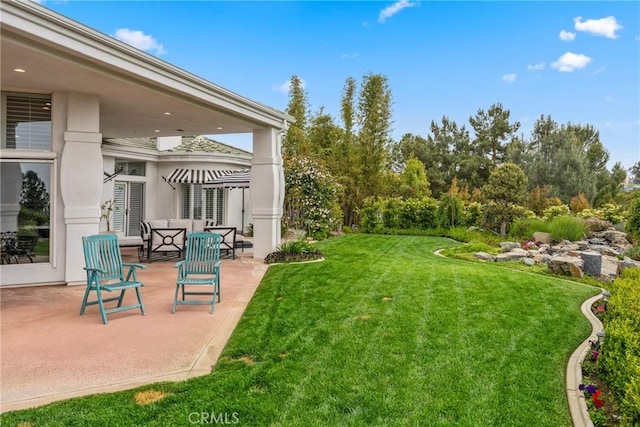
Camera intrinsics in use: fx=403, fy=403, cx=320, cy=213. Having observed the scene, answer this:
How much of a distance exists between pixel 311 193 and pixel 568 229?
834 cm

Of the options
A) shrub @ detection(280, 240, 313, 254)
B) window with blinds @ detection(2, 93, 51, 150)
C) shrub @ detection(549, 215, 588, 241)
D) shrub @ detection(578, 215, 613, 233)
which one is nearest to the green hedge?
shrub @ detection(280, 240, 313, 254)

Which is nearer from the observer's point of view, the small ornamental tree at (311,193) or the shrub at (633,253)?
the shrub at (633,253)

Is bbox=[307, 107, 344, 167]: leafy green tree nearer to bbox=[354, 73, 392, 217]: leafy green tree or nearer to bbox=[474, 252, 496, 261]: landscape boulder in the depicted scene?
bbox=[354, 73, 392, 217]: leafy green tree

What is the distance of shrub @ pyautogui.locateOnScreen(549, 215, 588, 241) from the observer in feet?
42.1

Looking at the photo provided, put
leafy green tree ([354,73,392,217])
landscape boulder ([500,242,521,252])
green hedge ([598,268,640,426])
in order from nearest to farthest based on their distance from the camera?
1. green hedge ([598,268,640,426])
2. landscape boulder ([500,242,521,252])
3. leafy green tree ([354,73,392,217])

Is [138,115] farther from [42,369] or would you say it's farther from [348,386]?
[348,386]

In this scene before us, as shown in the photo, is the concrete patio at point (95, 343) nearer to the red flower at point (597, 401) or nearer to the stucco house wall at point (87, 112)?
the stucco house wall at point (87, 112)

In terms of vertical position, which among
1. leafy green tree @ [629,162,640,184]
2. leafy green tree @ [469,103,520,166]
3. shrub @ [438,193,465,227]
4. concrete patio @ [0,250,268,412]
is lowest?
concrete patio @ [0,250,268,412]

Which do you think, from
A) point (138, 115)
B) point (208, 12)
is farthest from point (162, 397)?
point (208, 12)

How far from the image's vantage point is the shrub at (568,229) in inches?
505

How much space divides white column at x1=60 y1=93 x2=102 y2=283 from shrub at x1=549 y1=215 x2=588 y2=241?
13050mm

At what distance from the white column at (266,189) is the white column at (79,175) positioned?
11.7ft

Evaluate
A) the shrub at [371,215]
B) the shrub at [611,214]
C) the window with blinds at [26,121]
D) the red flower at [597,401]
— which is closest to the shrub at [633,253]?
the shrub at [611,214]

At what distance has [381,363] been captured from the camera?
3.70m
